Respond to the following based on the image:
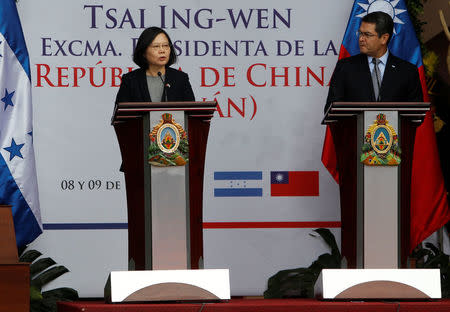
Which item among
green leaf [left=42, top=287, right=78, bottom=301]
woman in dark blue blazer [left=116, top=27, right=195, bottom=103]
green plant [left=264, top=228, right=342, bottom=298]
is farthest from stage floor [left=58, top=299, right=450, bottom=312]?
green leaf [left=42, top=287, right=78, bottom=301]

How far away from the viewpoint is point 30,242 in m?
6.82

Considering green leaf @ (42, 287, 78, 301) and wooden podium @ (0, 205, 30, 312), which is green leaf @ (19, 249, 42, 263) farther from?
wooden podium @ (0, 205, 30, 312)

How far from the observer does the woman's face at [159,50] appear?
5.00 meters

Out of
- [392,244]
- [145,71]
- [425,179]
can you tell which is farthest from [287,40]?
[392,244]

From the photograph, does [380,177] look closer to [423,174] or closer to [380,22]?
[380,22]

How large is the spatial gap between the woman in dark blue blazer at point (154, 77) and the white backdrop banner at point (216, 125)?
1982mm

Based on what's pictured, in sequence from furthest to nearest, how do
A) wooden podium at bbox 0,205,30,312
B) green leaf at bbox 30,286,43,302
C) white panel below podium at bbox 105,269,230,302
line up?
green leaf at bbox 30,286,43,302
wooden podium at bbox 0,205,30,312
white panel below podium at bbox 105,269,230,302

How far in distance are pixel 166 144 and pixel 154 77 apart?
0.59 meters

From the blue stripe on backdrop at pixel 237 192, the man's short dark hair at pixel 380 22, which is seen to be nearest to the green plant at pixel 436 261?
the blue stripe on backdrop at pixel 237 192

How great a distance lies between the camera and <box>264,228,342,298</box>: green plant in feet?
21.8

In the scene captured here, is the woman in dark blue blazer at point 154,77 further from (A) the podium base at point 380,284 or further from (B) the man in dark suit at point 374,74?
(A) the podium base at point 380,284

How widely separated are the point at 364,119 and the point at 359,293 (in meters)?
0.84

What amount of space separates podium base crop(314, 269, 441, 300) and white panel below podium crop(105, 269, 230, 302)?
475 mm

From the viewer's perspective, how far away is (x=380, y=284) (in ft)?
14.7
